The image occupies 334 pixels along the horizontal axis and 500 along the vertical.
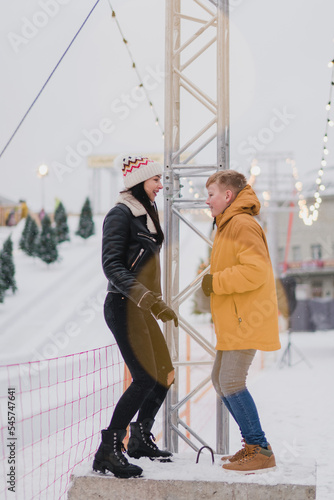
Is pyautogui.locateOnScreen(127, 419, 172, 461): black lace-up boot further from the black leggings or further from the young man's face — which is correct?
the young man's face

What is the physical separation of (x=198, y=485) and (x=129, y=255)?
1.22 m

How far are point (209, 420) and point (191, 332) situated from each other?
347cm

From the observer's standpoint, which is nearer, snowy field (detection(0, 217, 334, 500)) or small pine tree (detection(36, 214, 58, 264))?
snowy field (detection(0, 217, 334, 500))

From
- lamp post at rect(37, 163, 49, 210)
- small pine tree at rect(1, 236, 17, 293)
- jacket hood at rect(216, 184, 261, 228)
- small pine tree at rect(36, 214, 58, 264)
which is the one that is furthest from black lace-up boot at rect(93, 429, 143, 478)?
lamp post at rect(37, 163, 49, 210)

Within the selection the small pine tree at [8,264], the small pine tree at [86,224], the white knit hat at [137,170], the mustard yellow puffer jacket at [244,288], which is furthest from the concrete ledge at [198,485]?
the small pine tree at [86,224]

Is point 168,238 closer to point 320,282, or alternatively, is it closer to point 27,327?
point 27,327

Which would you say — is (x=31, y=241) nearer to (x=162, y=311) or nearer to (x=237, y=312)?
(x=162, y=311)

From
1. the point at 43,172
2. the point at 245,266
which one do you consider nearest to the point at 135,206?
the point at 245,266

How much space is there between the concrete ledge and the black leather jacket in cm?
92

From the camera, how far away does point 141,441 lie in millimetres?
3271

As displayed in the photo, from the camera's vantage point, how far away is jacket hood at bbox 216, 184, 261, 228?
10.2ft

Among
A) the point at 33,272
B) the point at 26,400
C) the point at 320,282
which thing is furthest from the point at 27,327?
the point at 320,282

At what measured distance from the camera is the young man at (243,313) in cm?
296

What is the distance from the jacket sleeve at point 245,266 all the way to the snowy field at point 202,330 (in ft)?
3.27
